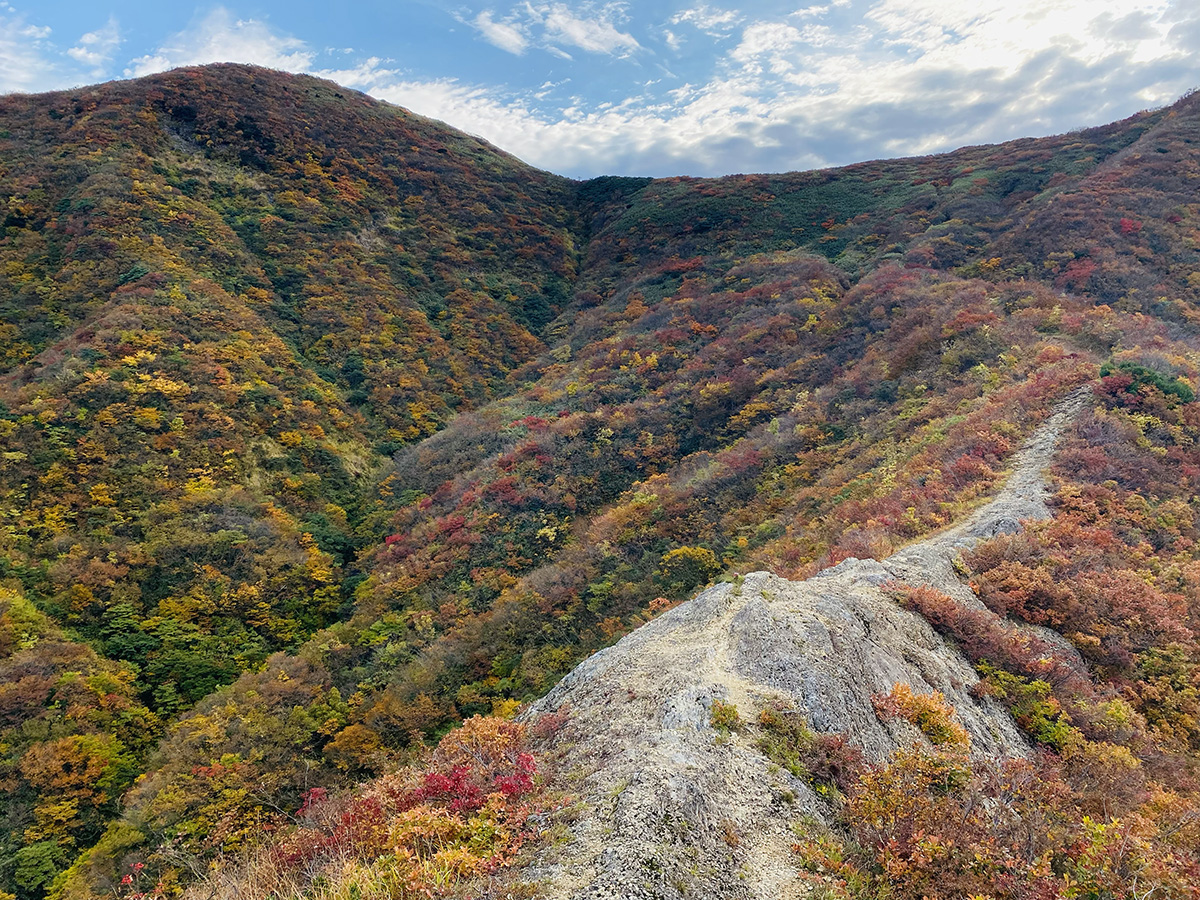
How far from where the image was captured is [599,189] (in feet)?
215

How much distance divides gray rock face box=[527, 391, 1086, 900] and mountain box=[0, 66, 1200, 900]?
149mm

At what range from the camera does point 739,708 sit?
7.09 m

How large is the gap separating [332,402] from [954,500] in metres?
28.6

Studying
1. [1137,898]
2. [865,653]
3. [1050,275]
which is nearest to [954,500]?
[865,653]

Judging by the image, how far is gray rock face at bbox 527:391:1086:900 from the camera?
5023 millimetres

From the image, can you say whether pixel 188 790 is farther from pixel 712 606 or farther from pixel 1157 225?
pixel 1157 225

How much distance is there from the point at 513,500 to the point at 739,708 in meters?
17.7

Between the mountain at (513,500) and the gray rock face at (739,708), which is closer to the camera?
the gray rock face at (739,708)

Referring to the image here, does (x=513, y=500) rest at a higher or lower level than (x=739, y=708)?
lower

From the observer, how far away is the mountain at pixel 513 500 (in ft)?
21.6

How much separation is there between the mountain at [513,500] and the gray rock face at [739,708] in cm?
15

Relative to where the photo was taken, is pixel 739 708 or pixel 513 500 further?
pixel 513 500

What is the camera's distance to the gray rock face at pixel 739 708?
502cm

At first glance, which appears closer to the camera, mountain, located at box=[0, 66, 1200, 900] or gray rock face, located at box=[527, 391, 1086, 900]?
gray rock face, located at box=[527, 391, 1086, 900]
